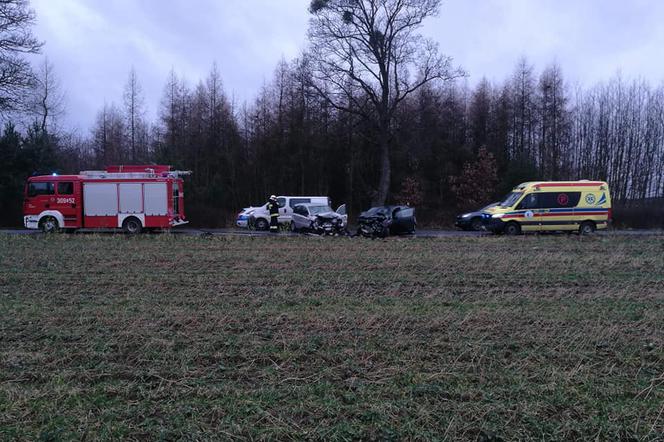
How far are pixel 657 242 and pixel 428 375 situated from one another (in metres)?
18.6

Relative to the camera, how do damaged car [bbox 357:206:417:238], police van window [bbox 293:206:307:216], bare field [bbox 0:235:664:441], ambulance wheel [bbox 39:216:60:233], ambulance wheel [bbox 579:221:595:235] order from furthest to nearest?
1. police van window [bbox 293:206:307:216]
2. ambulance wheel [bbox 579:221:595:235]
3. ambulance wheel [bbox 39:216:60:233]
4. damaged car [bbox 357:206:417:238]
5. bare field [bbox 0:235:664:441]

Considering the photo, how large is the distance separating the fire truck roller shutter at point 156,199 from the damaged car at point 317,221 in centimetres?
630

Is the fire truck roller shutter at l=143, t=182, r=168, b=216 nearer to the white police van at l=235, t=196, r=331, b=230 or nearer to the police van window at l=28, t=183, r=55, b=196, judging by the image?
the police van window at l=28, t=183, r=55, b=196

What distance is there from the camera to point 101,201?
2392 centimetres

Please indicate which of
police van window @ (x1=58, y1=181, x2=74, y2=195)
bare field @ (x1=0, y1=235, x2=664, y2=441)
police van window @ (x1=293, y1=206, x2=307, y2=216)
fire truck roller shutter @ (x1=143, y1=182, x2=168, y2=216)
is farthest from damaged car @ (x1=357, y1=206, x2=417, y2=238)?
police van window @ (x1=58, y1=181, x2=74, y2=195)

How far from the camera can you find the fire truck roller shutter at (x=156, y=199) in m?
24.2

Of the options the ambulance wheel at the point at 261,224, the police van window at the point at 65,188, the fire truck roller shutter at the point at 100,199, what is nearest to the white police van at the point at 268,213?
the ambulance wheel at the point at 261,224

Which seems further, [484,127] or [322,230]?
[484,127]

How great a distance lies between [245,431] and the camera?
4.00 meters

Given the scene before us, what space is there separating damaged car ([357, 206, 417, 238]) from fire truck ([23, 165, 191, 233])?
9.08m

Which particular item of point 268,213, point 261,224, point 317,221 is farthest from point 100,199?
point 317,221

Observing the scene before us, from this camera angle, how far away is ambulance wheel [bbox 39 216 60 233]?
23.6 meters

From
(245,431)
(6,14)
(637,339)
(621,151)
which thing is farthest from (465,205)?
(245,431)

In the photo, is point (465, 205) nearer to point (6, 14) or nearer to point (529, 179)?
point (529, 179)
